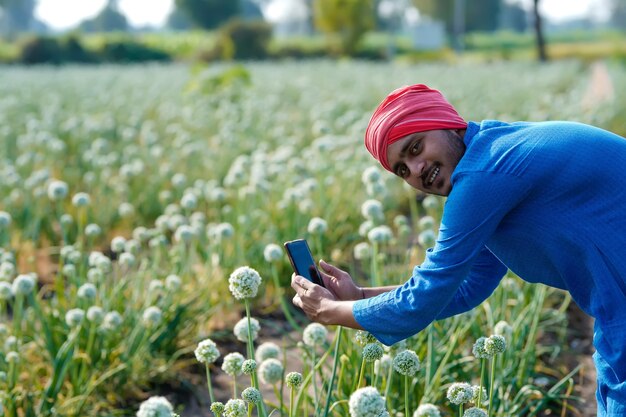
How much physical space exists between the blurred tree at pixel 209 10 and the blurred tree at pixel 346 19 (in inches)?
816

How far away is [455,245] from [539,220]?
24 centimetres

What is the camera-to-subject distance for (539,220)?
6.36 ft

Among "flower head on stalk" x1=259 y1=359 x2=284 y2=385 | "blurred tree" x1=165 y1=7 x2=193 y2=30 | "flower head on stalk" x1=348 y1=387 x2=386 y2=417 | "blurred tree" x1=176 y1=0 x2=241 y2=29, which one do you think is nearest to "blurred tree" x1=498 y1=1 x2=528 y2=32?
"blurred tree" x1=165 y1=7 x2=193 y2=30

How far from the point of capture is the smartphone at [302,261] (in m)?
2.21

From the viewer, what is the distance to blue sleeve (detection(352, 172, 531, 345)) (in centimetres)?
184

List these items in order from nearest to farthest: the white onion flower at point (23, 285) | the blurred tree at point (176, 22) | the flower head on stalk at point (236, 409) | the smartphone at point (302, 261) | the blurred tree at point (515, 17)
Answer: the flower head on stalk at point (236, 409) < the smartphone at point (302, 261) < the white onion flower at point (23, 285) < the blurred tree at point (176, 22) < the blurred tree at point (515, 17)

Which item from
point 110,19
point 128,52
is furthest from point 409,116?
point 110,19

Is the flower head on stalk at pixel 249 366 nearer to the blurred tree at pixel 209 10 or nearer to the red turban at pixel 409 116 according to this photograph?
the red turban at pixel 409 116

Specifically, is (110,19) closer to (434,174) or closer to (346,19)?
(346,19)

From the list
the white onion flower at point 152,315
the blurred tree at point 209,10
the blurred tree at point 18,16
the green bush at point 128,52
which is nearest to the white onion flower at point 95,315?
the white onion flower at point 152,315

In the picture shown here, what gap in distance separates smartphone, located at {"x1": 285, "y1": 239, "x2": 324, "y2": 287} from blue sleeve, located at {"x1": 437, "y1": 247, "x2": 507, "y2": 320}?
0.39 meters

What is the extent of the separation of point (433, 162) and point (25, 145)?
243 inches

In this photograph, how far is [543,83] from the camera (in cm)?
1875

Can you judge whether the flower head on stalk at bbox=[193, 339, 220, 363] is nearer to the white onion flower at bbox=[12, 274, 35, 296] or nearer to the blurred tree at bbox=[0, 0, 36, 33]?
the white onion flower at bbox=[12, 274, 35, 296]
